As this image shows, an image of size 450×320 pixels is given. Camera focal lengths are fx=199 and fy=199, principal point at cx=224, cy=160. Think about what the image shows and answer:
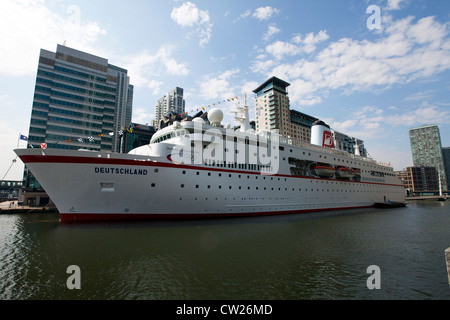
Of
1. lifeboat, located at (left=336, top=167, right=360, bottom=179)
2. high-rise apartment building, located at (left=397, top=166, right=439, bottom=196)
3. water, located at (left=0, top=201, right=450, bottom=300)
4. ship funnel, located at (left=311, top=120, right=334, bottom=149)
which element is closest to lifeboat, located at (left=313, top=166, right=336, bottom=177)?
lifeboat, located at (left=336, top=167, right=360, bottom=179)

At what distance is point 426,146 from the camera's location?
119 metres

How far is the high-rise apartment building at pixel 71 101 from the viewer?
45.9 m

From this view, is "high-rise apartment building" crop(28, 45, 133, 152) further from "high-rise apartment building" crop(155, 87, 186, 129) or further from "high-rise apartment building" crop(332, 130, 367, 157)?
"high-rise apartment building" crop(332, 130, 367, 157)

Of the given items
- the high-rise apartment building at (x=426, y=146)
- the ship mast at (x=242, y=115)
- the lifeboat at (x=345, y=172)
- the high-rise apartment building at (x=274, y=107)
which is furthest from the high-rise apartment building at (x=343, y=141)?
the ship mast at (x=242, y=115)

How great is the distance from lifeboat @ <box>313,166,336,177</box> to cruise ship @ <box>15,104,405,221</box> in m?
0.18

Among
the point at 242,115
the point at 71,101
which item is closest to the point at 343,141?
the point at 242,115

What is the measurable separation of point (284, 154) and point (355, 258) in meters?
14.8

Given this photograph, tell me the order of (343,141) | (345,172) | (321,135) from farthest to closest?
(343,141) → (321,135) → (345,172)

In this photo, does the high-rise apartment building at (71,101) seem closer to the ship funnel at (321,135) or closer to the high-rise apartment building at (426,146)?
the ship funnel at (321,135)

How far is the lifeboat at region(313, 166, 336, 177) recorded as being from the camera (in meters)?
25.1

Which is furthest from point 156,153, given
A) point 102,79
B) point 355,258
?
point 102,79

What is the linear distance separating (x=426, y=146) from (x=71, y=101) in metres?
173

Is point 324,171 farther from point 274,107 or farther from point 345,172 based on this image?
point 274,107

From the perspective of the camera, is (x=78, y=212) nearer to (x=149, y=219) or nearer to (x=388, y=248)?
(x=149, y=219)
